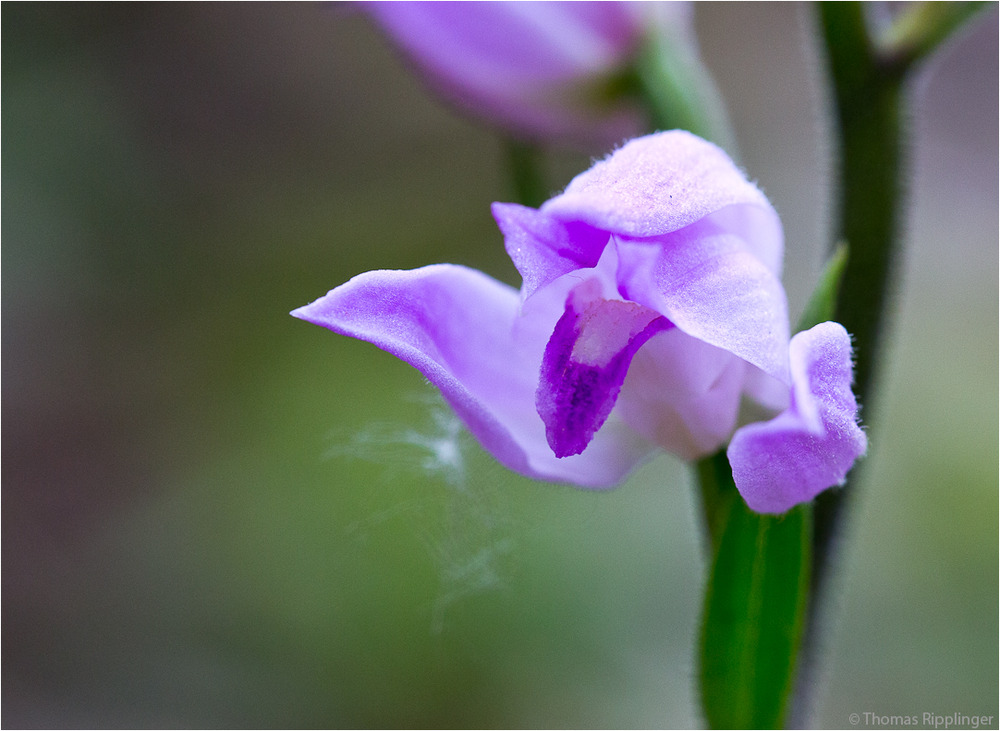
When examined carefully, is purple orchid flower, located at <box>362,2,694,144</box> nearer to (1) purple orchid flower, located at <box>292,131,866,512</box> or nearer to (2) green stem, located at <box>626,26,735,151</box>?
(2) green stem, located at <box>626,26,735,151</box>

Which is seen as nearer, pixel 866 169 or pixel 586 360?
pixel 586 360

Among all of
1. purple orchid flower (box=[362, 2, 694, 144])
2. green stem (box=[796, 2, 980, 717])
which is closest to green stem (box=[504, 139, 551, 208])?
purple orchid flower (box=[362, 2, 694, 144])

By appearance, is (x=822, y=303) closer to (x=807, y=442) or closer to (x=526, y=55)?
(x=807, y=442)

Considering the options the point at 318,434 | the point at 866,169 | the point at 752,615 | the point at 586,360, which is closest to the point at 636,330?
the point at 586,360

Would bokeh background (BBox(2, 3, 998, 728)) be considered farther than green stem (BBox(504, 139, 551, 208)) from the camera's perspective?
Yes

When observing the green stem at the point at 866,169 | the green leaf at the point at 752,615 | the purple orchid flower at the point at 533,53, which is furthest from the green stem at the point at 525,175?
the green leaf at the point at 752,615

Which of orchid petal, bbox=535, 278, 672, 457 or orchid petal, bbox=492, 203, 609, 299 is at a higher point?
orchid petal, bbox=492, 203, 609, 299

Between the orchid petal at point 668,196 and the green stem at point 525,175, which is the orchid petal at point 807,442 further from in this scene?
the green stem at point 525,175

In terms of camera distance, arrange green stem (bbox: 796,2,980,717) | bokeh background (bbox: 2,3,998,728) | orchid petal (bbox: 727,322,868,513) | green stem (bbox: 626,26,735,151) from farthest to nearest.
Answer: bokeh background (bbox: 2,3,998,728) → green stem (bbox: 626,26,735,151) → green stem (bbox: 796,2,980,717) → orchid petal (bbox: 727,322,868,513)
